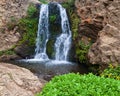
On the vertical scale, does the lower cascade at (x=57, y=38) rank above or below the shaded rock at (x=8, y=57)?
above

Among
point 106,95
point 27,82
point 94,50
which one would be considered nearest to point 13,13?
point 94,50

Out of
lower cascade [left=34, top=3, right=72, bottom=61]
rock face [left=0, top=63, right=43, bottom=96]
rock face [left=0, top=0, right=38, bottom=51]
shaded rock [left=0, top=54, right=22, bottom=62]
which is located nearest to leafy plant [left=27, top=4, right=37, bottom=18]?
rock face [left=0, top=0, right=38, bottom=51]

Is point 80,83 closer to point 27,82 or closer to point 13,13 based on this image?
point 27,82

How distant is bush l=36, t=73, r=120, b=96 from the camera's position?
5.14 metres

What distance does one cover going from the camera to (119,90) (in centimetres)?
534

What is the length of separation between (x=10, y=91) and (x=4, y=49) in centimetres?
1027

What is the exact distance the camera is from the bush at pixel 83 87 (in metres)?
5.14

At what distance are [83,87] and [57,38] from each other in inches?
443

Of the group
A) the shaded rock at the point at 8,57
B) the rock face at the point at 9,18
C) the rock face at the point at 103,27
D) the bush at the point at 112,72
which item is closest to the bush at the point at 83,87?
the bush at the point at 112,72

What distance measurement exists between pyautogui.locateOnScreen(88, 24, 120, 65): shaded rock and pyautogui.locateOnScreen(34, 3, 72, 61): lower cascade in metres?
3.83

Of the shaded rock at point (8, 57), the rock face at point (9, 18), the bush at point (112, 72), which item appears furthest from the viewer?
the rock face at point (9, 18)

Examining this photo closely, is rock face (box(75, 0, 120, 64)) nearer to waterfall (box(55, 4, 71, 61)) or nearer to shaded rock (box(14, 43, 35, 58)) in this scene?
waterfall (box(55, 4, 71, 61))

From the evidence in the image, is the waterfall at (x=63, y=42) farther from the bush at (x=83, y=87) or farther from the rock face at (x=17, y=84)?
the bush at (x=83, y=87)

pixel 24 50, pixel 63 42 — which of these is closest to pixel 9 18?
pixel 24 50
